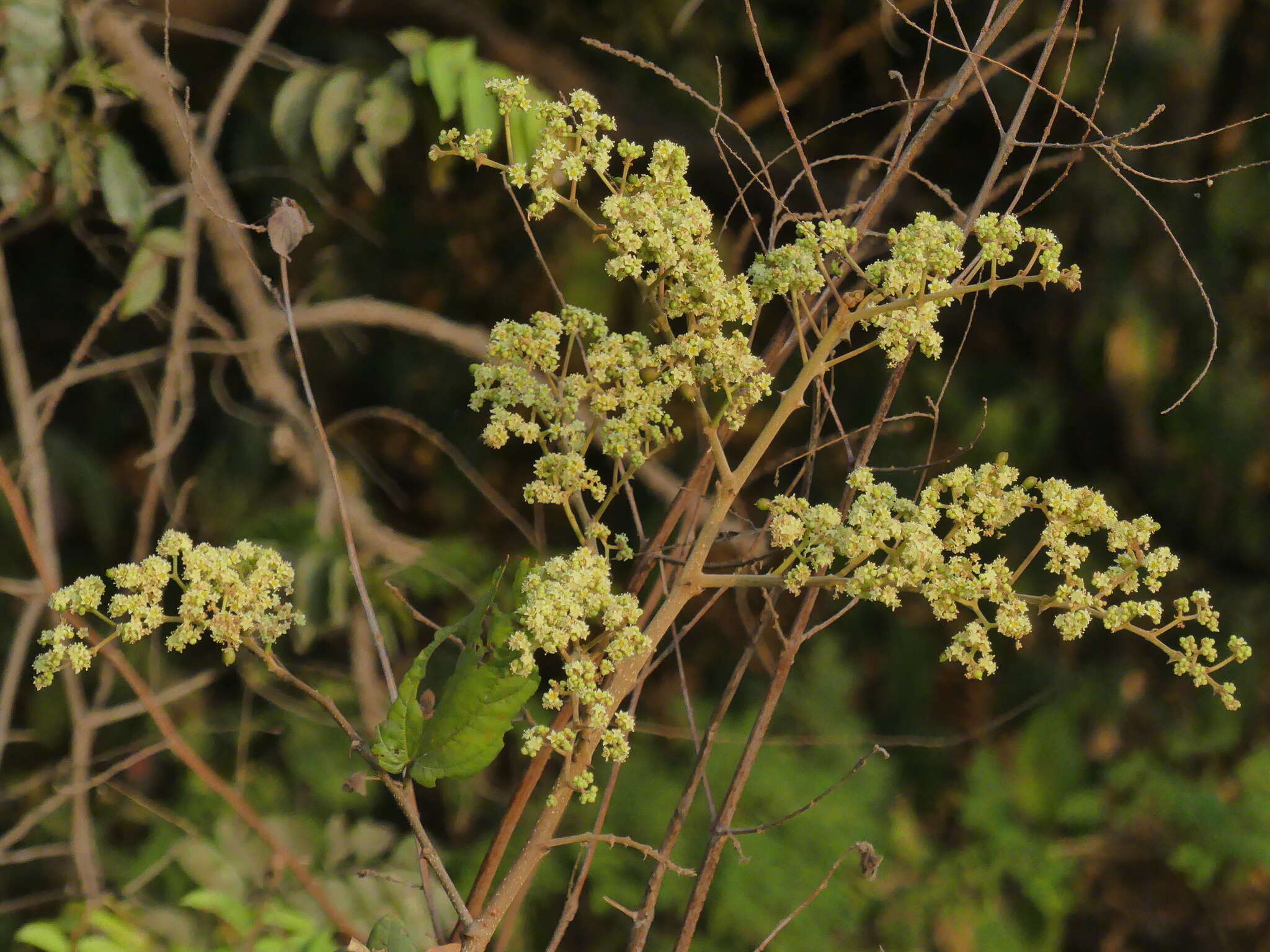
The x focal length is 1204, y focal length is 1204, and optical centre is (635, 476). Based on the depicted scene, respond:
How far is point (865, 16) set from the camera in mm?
2785

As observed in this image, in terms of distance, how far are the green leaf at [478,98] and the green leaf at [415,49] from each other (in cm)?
6

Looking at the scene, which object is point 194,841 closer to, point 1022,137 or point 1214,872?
point 1214,872

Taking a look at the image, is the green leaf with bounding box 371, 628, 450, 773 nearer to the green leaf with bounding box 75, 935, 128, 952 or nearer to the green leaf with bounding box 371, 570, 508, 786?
the green leaf with bounding box 371, 570, 508, 786

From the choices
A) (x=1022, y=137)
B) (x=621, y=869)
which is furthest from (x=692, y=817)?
(x=1022, y=137)

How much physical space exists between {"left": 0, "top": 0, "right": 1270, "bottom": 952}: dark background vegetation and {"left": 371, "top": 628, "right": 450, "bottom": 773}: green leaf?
158 centimetres

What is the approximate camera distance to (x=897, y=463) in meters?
2.43

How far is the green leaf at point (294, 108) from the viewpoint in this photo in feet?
5.59

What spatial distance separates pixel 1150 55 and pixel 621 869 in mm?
1923

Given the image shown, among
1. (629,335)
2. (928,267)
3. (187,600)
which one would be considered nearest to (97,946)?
(187,600)

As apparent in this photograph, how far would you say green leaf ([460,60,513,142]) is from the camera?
1496 mm

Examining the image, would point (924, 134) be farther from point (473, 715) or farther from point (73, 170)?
point (73, 170)

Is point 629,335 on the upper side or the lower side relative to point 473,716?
upper

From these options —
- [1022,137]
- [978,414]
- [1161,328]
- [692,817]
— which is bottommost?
[692,817]

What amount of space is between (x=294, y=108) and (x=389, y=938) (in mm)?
1413
